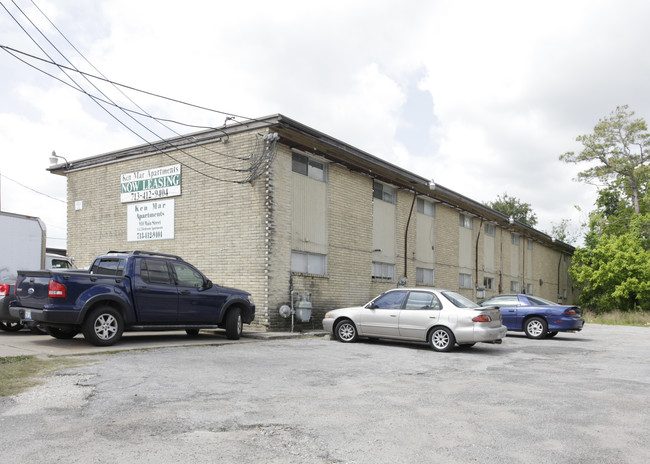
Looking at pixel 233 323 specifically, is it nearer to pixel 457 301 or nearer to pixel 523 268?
pixel 457 301

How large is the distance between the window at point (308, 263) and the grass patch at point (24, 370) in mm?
8642

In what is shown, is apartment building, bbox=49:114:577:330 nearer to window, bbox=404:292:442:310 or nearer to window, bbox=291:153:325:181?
window, bbox=291:153:325:181

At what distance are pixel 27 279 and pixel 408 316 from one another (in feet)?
26.4

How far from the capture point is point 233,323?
12.8 metres

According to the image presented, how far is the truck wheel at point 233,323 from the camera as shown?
12719 millimetres

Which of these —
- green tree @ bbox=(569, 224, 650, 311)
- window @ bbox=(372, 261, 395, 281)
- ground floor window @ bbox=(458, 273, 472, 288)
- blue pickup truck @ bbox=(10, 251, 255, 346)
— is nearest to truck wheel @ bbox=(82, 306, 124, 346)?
blue pickup truck @ bbox=(10, 251, 255, 346)

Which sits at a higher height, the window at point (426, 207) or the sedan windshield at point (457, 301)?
the window at point (426, 207)

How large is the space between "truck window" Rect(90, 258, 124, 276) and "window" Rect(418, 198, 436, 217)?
53.6 ft

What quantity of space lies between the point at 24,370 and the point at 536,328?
1478 centimetres

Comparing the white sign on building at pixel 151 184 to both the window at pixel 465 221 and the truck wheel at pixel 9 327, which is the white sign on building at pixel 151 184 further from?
the window at pixel 465 221

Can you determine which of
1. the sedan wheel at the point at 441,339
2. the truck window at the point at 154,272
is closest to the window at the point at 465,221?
the sedan wheel at the point at 441,339

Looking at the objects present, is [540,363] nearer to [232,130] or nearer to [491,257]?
[232,130]

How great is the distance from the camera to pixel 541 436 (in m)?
5.28

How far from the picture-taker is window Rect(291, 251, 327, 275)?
1678cm
